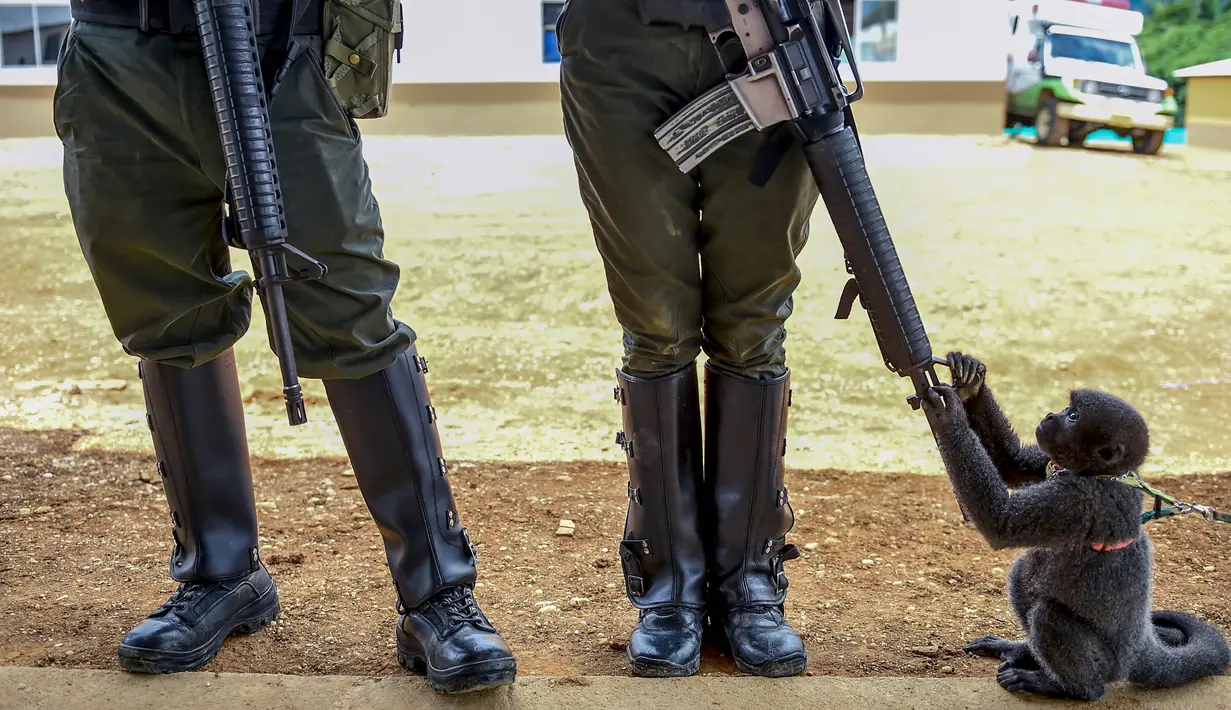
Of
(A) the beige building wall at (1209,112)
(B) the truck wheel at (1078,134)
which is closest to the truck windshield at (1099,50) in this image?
(A) the beige building wall at (1209,112)

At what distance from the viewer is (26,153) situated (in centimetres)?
512

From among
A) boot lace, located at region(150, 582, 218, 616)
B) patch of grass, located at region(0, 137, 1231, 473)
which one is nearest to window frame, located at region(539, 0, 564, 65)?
patch of grass, located at region(0, 137, 1231, 473)

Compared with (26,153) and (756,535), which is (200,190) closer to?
(756,535)

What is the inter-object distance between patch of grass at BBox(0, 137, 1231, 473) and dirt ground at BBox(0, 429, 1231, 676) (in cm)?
46

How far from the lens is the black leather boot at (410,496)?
62.1 inches

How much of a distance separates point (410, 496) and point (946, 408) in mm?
755

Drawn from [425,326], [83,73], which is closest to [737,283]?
[83,73]

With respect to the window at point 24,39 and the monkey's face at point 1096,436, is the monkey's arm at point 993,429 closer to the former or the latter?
the monkey's face at point 1096,436

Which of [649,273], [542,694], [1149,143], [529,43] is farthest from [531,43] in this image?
[542,694]

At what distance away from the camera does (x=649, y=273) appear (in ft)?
5.10

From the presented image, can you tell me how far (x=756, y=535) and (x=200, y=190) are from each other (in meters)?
0.95

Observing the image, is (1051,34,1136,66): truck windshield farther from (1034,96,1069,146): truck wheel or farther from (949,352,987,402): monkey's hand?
(949,352,987,402): monkey's hand

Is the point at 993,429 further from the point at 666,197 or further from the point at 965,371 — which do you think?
the point at 666,197

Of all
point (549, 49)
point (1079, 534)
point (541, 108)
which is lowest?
point (541, 108)
